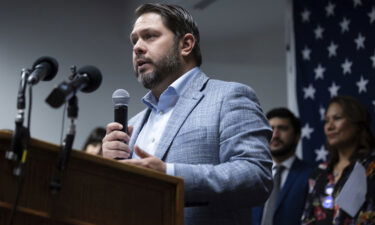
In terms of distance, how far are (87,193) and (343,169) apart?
227cm

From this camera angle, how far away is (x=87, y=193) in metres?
1.37

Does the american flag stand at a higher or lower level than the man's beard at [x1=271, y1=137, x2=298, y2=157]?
higher

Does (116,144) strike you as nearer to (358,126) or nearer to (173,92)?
(173,92)

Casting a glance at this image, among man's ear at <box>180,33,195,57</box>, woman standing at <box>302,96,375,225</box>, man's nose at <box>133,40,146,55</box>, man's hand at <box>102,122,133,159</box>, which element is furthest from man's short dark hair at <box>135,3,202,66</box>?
woman standing at <box>302,96,375,225</box>

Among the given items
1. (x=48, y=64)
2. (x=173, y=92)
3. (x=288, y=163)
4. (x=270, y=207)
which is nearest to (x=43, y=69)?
(x=48, y=64)

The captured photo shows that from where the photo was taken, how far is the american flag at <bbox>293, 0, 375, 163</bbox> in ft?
14.0

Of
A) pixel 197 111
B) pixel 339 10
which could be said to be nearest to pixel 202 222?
pixel 197 111

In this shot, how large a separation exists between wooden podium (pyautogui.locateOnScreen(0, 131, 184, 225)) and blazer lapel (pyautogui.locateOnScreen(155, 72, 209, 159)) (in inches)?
14.3

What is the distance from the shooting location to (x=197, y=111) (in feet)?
6.30

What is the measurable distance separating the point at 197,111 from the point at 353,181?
→ 5.07 ft

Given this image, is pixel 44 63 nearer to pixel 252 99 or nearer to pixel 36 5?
pixel 252 99

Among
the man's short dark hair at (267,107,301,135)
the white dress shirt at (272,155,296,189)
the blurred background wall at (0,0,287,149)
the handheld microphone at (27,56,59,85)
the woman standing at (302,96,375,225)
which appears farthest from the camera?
the blurred background wall at (0,0,287,149)

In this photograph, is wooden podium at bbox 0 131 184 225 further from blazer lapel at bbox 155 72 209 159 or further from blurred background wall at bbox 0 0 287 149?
blurred background wall at bbox 0 0 287 149

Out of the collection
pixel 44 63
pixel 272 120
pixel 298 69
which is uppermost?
pixel 298 69
